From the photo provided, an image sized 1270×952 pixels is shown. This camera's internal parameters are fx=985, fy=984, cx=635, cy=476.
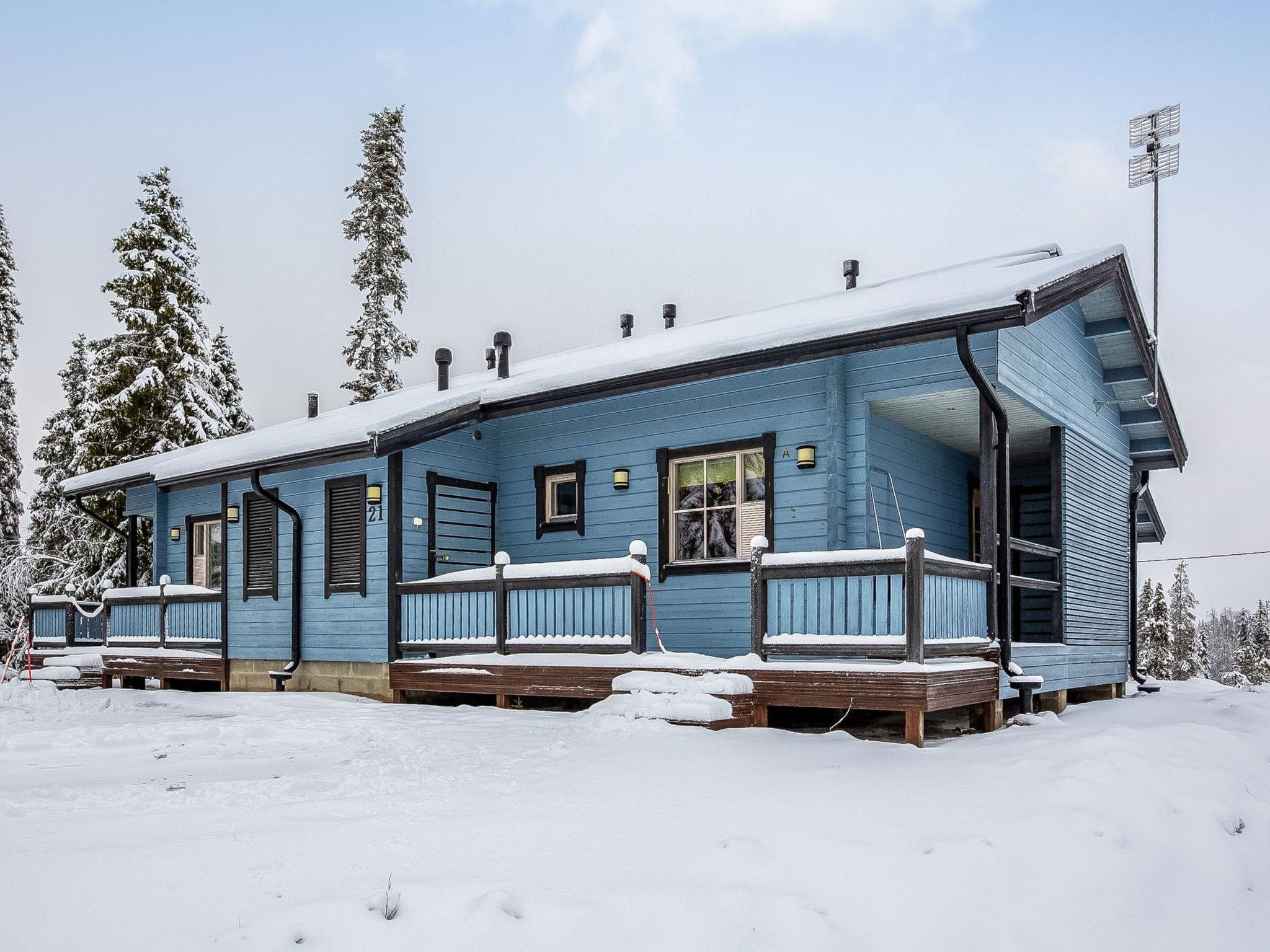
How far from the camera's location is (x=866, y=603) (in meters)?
7.52

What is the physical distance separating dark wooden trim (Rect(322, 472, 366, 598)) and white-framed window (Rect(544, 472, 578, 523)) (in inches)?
85.6

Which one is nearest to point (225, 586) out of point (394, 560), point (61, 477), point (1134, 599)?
point (394, 560)

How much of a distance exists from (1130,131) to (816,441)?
7.55m

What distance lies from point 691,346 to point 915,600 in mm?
3831

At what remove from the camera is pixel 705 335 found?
37.6ft

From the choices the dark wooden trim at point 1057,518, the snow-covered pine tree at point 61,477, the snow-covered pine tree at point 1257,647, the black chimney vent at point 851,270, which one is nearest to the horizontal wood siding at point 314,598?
the black chimney vent at point 851,270

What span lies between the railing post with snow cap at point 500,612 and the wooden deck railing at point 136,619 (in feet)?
18.1

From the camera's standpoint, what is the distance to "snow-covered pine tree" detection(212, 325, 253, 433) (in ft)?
83.7

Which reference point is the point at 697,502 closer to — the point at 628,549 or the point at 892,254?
the point at 628,549

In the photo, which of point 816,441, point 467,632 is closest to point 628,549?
point 467,632

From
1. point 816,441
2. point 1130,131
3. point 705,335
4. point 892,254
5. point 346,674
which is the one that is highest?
point 892,254

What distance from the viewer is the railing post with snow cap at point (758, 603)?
792cm

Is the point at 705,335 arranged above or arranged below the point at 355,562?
above

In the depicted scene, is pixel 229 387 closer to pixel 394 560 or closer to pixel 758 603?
pixel 394 560
